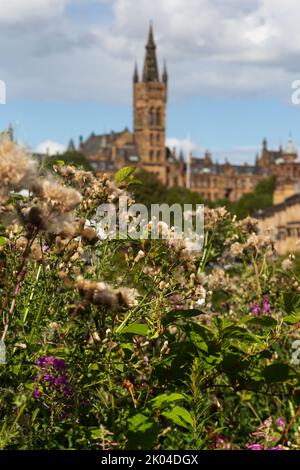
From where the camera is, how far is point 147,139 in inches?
6954

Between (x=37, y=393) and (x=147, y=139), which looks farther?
(x=147, y=139)

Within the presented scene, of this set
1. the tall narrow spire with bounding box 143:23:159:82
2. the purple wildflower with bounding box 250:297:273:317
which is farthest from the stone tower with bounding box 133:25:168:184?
the purple wildflower with bounding box 250:297:273:317

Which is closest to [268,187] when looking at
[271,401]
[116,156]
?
[116,156]

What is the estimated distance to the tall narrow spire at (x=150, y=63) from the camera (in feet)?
605

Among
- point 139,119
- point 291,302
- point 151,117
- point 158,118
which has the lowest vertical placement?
point 291,302

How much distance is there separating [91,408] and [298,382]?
0.96 m

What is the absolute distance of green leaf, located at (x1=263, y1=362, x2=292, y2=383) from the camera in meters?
3.45

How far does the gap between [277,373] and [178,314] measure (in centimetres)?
52

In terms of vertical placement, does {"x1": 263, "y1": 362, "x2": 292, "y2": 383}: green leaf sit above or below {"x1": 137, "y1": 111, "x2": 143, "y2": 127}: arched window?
below

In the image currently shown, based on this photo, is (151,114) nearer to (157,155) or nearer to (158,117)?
(158,117)

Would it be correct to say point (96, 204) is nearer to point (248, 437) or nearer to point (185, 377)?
point (185, 377)

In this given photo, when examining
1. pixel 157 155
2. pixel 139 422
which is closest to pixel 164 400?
pixel 139 422

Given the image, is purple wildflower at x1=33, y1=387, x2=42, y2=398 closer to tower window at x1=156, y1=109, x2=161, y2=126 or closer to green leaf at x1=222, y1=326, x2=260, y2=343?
green leaf at x1=222, y1=326, x2=260, y2=343

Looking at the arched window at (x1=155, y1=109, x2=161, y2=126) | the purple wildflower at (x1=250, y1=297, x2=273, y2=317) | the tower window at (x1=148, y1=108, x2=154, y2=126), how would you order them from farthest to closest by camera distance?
1. the arched window at (x1=155, y1=109, x2=161, y2=126)
2. the tower window at (x1=148, y1=108, x2=154, y2=126)
3. the purple wildflower at (x1=250, y1=297, x2=273, y2=317)
